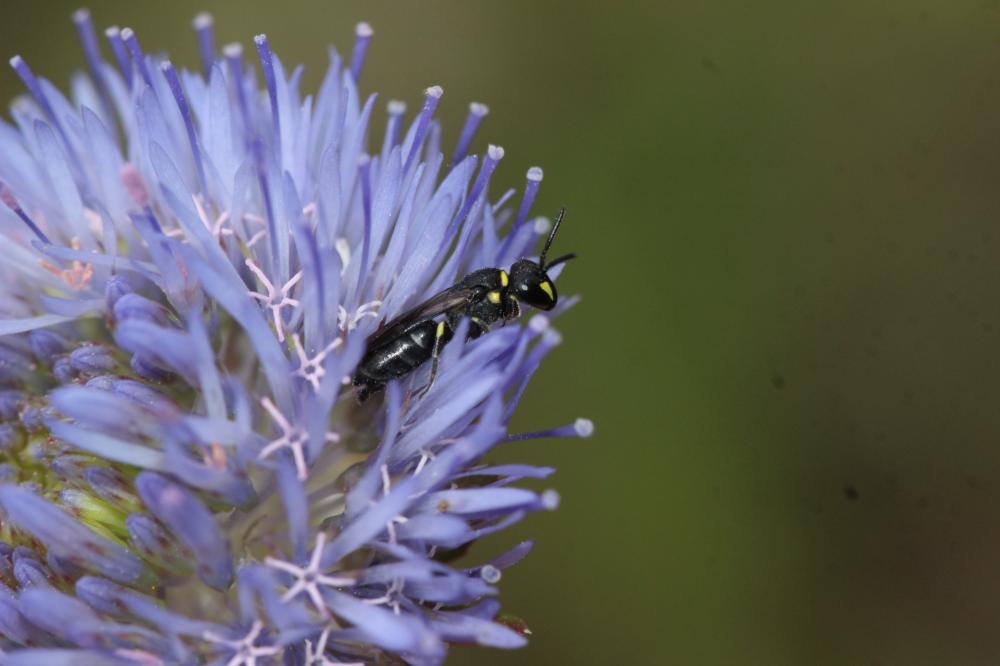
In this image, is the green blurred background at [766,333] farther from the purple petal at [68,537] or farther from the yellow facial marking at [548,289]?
the purple petal at [68,537]

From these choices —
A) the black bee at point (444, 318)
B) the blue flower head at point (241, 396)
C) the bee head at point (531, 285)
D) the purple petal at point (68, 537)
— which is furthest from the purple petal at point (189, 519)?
the bee head at point (531, 285)

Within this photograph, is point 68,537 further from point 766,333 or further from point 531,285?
point 766,333

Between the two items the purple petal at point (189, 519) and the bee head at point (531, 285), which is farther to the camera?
the bee head at point (531, 285)

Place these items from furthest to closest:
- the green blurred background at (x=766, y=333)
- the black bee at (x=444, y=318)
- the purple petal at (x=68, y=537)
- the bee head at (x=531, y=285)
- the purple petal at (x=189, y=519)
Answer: the green blurred background at (x=766, y=333) < the bee head at (x=531, y=285) < the black bee at (x=444, y=318) < the purple petal at (x=68, y=537) < the purple petal at (x=189, y=519)

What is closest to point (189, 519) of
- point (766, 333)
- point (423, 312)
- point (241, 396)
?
point (241, 396)

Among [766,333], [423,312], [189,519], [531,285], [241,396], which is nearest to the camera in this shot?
[189,519]

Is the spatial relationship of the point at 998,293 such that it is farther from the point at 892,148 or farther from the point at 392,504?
the point at 392,504
